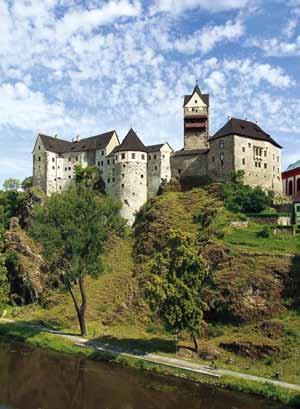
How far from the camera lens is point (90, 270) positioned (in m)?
49.2

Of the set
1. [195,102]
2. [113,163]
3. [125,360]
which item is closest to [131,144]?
[113,163]

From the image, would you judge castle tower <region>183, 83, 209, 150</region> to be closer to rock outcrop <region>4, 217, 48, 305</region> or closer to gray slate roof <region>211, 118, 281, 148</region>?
gray slate roof <region>211, 118, 281, 148</region>

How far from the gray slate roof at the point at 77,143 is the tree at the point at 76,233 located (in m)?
37.6

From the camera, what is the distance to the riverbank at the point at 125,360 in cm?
3145

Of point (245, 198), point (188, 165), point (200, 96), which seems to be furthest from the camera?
point (200, 96)

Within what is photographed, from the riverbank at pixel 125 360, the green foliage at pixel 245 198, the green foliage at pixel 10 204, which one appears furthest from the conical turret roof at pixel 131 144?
the riverbank at pixel 125 360

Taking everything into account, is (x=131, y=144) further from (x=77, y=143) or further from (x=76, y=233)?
(x=76, y=233)

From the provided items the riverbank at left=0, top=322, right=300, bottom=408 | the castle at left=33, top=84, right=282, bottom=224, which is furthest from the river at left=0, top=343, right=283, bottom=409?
the castle at left=33, top=84, right=282, bottom=224

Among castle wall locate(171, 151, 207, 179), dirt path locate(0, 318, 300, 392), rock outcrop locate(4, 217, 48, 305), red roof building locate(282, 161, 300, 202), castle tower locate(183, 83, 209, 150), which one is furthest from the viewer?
castle tower locate(183, 83, 209, 150)

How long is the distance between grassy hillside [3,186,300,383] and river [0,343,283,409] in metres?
4.67

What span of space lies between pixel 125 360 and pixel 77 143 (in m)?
61.3

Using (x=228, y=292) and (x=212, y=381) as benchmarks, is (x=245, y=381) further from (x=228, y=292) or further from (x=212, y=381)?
(x=228, y=292)

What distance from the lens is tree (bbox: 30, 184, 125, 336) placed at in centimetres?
4897

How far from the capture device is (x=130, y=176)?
8031 centimetres
